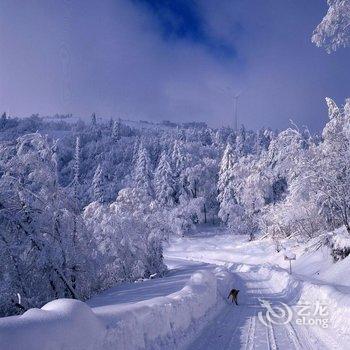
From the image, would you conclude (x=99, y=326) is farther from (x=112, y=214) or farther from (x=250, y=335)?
(x=112, y=214)

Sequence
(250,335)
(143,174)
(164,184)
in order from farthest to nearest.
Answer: (143,174) → (164,184) → (250,335)

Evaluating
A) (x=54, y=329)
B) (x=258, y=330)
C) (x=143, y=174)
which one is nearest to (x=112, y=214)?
(x=258, y=330)

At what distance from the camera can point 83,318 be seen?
255 inches

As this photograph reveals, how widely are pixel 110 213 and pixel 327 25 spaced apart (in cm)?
2672

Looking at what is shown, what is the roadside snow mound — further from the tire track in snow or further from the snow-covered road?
the tire track in snow

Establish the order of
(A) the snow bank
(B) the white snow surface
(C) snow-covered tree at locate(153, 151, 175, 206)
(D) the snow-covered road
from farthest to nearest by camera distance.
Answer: (C) snow-covered tree at locate(153, 151, 175, 206)
(D) the snow-covered road
(B) the white snow surface
(A) the snow bank

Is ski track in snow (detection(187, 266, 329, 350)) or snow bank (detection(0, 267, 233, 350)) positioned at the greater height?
snow bank (detection(0, 267, 233, 350))

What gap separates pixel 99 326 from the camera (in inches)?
270

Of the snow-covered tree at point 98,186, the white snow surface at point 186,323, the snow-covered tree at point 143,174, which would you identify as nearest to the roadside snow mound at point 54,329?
the white snow surface at point 186,323

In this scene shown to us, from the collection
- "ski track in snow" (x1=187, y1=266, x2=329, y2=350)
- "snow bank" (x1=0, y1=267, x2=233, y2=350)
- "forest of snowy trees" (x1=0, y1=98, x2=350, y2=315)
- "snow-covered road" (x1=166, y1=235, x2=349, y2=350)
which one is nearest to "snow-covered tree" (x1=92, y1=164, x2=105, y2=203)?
"forest of snowy trees" (x1=0, y1=98, x2=350, y2=315)

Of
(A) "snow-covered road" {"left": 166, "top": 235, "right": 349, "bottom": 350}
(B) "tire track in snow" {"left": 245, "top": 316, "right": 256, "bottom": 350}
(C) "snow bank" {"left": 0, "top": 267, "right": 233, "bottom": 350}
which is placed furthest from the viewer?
(A) "snow-covered road" {"left": 166, "top": 235, "right": 349, "bottom": 350}

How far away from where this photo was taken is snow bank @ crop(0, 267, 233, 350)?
18.1ft

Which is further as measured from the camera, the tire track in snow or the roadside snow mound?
the tire track in snow

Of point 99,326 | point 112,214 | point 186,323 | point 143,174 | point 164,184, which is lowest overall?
point 186,323
